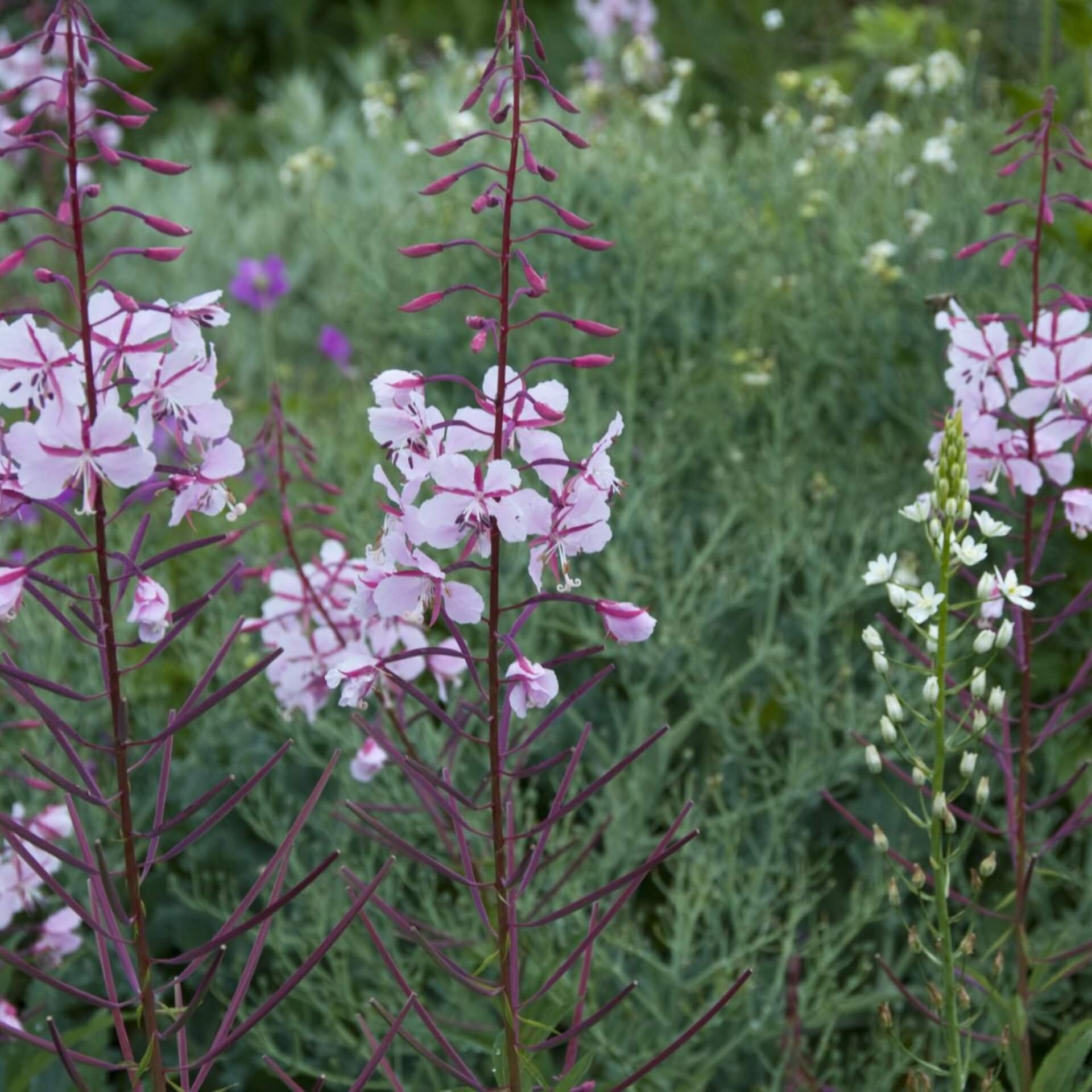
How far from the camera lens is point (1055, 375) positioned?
1675 millimetres

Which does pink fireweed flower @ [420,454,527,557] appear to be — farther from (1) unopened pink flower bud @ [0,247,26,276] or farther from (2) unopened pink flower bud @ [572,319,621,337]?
(1) unopened pink flower bud @ [0,247,26,276]

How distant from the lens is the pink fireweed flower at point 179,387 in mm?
1191

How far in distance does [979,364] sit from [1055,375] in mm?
94

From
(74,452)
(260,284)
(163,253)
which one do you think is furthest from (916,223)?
(74,452)

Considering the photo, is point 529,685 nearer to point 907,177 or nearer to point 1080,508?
point 1080,508

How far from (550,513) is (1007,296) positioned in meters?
2.20

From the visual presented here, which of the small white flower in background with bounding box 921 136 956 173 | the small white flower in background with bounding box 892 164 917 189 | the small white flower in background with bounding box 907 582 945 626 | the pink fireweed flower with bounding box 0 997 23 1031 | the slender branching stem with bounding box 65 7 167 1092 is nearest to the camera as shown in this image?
the slender branching stem with bounding box 65 7 167 1092

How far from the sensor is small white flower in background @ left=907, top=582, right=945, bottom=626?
1402mm

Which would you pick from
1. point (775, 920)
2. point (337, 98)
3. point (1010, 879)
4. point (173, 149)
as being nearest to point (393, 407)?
point (775, 920)

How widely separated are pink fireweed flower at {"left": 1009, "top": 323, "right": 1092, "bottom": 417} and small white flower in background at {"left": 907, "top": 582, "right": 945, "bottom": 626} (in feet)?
1.22

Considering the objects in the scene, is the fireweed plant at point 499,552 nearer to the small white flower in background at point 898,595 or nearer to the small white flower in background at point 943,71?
the small white flower in background at point 898,595

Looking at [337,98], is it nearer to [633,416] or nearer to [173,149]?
[173,149]

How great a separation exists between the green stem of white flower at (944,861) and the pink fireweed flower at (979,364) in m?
0.35

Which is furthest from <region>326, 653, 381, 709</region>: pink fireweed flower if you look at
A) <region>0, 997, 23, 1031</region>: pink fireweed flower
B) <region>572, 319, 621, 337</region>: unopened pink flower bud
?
<region>0, 997, 23, 1031</region>: pink fireweed flower
